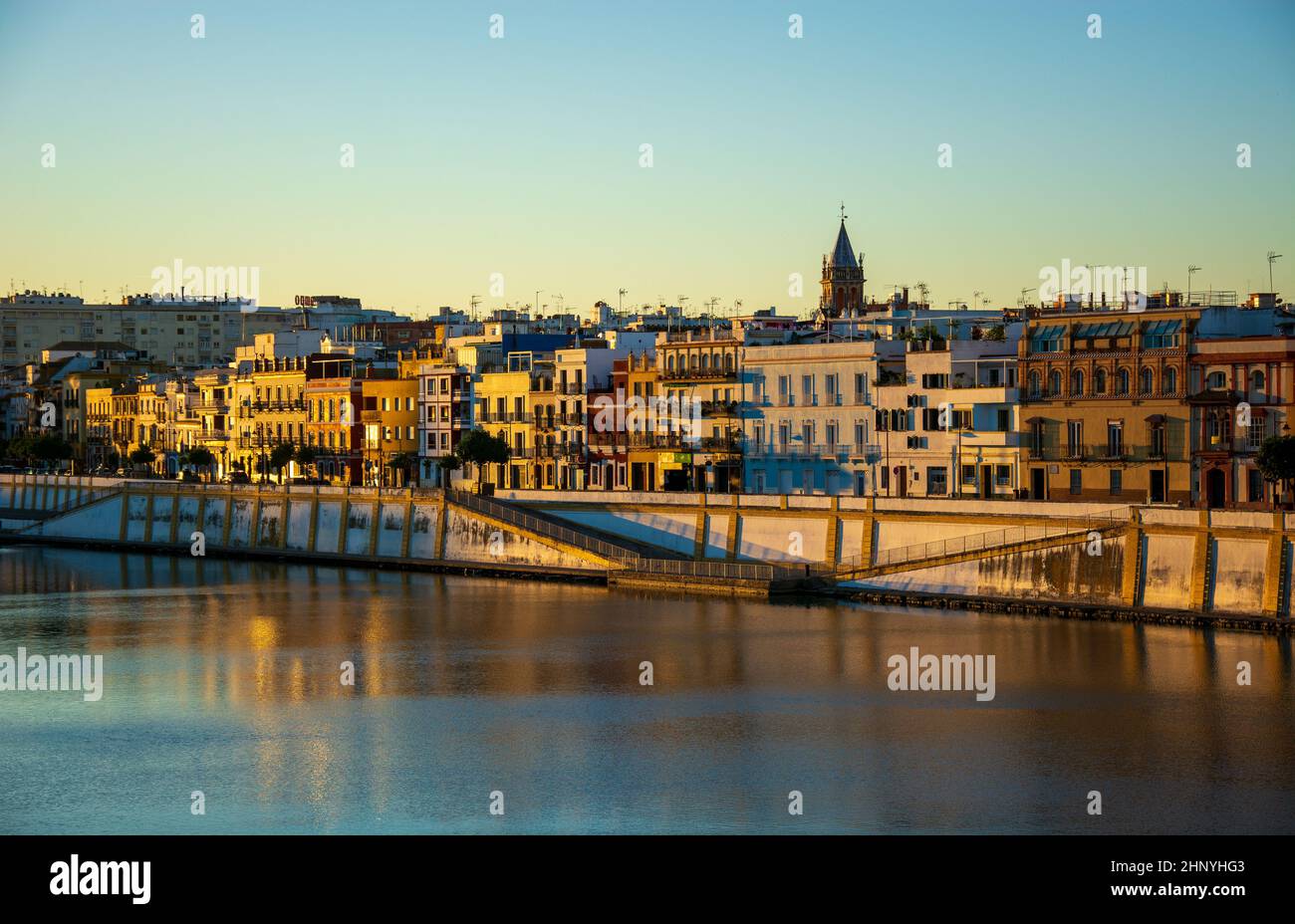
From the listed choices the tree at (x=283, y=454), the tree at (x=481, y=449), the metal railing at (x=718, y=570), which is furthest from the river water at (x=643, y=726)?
the tree at (x=283, y=454)

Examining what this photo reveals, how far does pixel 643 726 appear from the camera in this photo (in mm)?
50594

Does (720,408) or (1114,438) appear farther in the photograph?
(720,408)

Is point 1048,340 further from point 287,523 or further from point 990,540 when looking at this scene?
point 287,523

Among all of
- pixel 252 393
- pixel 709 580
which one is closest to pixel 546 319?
pixel 252 393

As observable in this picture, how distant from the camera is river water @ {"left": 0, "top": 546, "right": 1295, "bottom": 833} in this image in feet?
139

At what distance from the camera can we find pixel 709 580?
2992 inches

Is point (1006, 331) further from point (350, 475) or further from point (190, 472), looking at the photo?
point (190, 472)

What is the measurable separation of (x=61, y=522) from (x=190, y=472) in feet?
48.2

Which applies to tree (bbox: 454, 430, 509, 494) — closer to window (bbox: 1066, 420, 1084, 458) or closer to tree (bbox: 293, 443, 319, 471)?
tree (bbox: 293, 443, 319, 471)

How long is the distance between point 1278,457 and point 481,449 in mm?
41520

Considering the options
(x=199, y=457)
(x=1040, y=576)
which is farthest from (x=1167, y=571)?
(x=199, y=457)

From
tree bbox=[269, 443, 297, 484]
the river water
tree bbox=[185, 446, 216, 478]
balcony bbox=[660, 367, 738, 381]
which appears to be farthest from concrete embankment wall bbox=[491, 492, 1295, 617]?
tree bbox=[185, 446, 216, 478]

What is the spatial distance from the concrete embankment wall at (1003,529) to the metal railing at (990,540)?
0.38 feet
